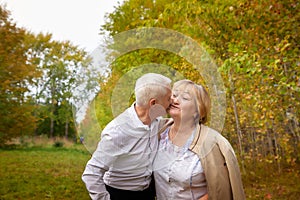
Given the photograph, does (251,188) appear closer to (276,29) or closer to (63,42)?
(276,29)

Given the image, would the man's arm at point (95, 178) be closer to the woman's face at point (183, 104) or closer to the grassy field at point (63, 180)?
the woman's face at point (183, 104)

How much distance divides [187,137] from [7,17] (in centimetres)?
1032

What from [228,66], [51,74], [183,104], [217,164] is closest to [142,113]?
[183,104]

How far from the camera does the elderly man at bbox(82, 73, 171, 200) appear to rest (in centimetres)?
141

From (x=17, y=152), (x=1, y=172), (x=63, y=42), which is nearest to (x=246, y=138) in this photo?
(x=1, y=172)

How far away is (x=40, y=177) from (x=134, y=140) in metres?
9.50

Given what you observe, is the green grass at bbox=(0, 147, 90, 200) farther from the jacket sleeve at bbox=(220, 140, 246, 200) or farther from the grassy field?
the jacket sleeve at bbox=(220, 140, 246, 200)

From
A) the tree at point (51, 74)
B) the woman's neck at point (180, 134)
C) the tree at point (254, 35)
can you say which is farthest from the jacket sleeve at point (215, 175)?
the tree at point (51, 74)

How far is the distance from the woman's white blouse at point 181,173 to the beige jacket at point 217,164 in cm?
4

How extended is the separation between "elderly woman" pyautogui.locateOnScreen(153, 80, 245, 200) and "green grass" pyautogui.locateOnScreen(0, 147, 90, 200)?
5285mm

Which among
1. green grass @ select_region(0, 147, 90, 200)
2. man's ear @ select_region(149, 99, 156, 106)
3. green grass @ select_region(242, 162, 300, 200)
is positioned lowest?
green grass @ select_region(0, 147, 90, 200)

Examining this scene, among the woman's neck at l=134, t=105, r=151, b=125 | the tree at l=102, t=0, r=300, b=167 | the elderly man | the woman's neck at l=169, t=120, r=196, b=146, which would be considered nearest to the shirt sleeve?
the elderly man

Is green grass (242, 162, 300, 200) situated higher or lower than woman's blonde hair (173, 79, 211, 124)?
lower

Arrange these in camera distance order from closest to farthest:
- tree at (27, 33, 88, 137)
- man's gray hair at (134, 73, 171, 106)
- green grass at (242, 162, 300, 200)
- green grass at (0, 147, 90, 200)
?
man's gray hair at (134, 73, 171, 106) → green grass at (242, 162, 300, 200) → green grass at (0, 147, 90, 200) → tree at (27, 33, 88, 137)
